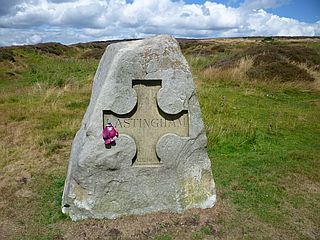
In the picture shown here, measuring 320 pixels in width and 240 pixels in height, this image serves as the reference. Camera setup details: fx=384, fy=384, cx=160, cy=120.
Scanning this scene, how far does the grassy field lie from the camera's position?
4148 millimetres

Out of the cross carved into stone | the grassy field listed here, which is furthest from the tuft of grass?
the cross carved into stone

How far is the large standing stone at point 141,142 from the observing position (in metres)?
4.11

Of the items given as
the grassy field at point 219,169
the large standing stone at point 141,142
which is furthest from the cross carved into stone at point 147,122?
the grassy field at point 219,169

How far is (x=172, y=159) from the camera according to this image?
4316mm

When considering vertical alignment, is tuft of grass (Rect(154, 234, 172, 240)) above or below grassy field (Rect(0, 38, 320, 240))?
above

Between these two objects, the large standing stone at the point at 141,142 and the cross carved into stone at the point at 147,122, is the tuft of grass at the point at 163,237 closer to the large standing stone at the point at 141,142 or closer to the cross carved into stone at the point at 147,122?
the large standing stone at the point at 141,142

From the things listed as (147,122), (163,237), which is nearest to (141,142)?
(147,122)

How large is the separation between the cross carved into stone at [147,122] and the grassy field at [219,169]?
71cm

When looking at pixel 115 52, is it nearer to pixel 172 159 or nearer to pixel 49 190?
pixel 172 159

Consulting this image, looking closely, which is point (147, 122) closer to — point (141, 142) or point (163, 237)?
point (141, 142)

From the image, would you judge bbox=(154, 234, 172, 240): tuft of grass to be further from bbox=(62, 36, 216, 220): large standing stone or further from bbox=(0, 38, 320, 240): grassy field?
bbox=(62, 36, 216, 220): large standing stone

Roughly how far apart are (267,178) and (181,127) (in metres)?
1.96

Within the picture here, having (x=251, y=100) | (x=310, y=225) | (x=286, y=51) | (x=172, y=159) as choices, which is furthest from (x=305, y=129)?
(x=286, y=51)

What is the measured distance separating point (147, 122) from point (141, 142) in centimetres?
24
